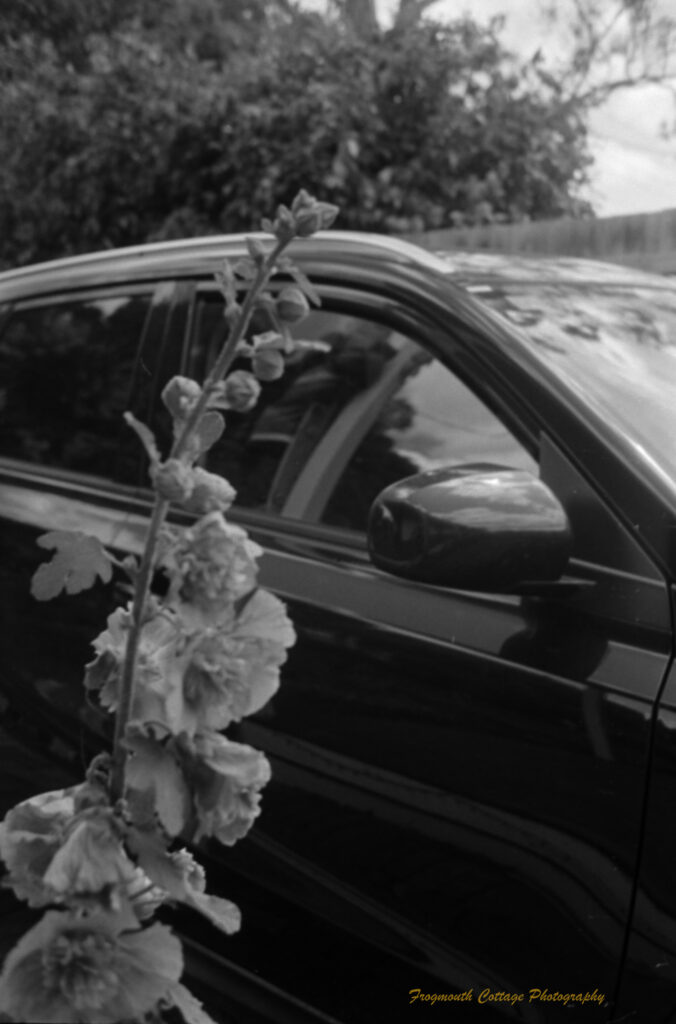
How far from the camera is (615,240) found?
263 inches

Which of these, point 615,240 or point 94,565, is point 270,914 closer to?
point 94,565

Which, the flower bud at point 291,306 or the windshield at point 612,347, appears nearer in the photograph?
the flower bud at point 291,306

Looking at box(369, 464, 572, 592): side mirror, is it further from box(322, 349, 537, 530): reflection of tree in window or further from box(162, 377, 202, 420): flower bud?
box(162, 377, 202, 420): flower bud

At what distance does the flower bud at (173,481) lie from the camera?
0.87 metres

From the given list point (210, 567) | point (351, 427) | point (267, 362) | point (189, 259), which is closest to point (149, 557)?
point (210, 567)

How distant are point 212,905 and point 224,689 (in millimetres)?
161

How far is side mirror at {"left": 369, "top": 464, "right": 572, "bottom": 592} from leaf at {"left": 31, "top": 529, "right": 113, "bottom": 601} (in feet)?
3.29

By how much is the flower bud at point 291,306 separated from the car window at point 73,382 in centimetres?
191

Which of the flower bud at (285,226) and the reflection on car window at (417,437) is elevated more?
the flower bud at (285,226)

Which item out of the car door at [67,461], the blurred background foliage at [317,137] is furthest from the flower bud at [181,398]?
the blurred background foliage at [317,137]

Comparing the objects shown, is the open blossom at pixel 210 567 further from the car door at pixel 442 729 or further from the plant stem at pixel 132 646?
the car door at pixel 442 729

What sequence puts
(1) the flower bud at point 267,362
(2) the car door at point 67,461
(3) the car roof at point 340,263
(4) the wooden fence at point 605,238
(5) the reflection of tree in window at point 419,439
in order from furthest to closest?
1. (4) the wooden fence at point 605,238
2. (2) the car door at point 67,461
3. (3) the car roof at point 340,263
4. (5) the reflection of tree in window at point 419,439
5. (1) the flower bud at point 267,362

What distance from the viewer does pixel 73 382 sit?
3150mm

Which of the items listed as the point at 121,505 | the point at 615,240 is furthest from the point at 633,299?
the point at 615,240
